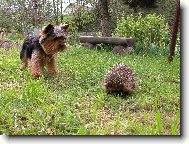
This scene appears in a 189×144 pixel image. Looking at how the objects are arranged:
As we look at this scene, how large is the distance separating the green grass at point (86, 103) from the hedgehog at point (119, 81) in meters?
0.08

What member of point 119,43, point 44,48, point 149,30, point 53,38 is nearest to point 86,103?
point 53,38

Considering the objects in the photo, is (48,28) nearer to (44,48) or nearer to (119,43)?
(44,48)

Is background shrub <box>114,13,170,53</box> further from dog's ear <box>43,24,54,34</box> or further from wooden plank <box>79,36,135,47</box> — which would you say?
dog's ear <box>43,24,54,34</box>

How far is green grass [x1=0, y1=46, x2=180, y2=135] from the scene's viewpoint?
3188mm

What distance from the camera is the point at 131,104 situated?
4.29 m

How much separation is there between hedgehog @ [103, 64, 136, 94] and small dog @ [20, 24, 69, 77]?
0.91 meters

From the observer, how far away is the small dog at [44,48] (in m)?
5.19

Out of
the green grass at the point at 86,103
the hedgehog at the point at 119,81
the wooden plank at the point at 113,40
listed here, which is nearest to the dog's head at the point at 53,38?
the green grass at the point at 86,103

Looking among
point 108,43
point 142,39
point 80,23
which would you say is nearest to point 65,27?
point 108,43

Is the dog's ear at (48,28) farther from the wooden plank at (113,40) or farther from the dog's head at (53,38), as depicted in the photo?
the wooden plank at (113,40)

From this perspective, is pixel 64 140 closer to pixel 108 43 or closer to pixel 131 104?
pixel 131 104

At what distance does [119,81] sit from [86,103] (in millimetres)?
533

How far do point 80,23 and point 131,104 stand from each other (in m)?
10.0

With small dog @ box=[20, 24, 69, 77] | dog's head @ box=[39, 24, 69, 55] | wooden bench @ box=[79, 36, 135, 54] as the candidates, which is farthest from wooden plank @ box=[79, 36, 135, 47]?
dog's head @ box=[39, 24, 69, 55]
